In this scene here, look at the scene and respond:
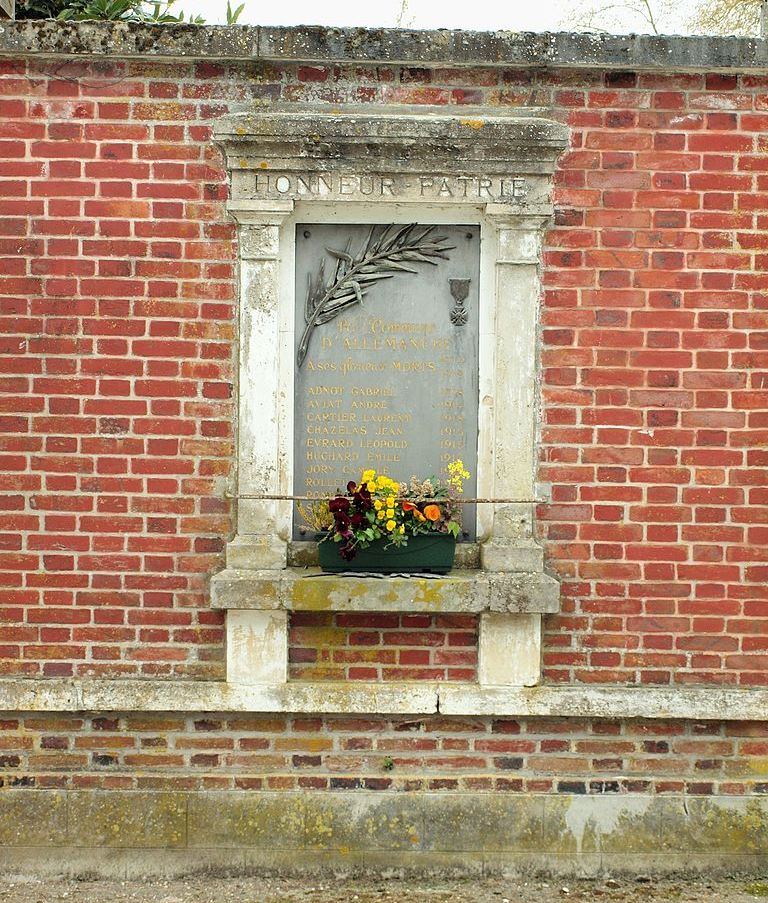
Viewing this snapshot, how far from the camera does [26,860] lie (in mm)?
4555

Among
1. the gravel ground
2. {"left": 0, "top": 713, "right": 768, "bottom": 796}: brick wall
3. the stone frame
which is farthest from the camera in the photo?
{"left": 0, "top": 713, "right": 768, "bottom": 796}: brick wall

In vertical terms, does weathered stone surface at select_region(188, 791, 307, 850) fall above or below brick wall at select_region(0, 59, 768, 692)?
below

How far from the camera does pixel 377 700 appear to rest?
457 cm

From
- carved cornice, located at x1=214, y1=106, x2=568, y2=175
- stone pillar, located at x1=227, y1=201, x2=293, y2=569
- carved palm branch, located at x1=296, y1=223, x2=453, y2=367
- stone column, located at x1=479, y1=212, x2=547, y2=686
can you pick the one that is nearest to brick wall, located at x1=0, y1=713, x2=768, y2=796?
stone column, located at x1=479, y1=212, x2=547, y2=686

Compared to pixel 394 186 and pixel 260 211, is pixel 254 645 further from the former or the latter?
pixel 394 186

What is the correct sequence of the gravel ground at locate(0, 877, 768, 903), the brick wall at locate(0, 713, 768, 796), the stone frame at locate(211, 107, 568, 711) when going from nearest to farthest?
the gravel ground at locate(0, 877, 768, 903) < the stone frame at locate(211, 107, 568, 711) < the brick wall at locate(0, 713, 768, 796)

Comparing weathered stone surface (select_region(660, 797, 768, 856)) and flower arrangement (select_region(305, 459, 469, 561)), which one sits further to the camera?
weathered stone surface (select_region(660, 797, 768, 856))

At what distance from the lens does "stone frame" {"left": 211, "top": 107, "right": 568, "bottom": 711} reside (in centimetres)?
448

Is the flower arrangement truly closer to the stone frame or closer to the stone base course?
the stone frame

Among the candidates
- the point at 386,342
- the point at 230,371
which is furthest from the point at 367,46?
the point at 230,371

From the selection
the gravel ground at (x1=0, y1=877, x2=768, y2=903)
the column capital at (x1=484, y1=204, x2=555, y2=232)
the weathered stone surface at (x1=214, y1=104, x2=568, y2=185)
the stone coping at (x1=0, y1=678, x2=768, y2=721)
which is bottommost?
the gravel ground at (x1=0, y1=877, x2=768, y2=903)

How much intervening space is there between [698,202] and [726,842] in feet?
9.53

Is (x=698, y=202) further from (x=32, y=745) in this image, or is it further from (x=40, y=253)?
(x=32, y=745)

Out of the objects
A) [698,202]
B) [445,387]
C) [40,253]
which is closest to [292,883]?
[445,387]
